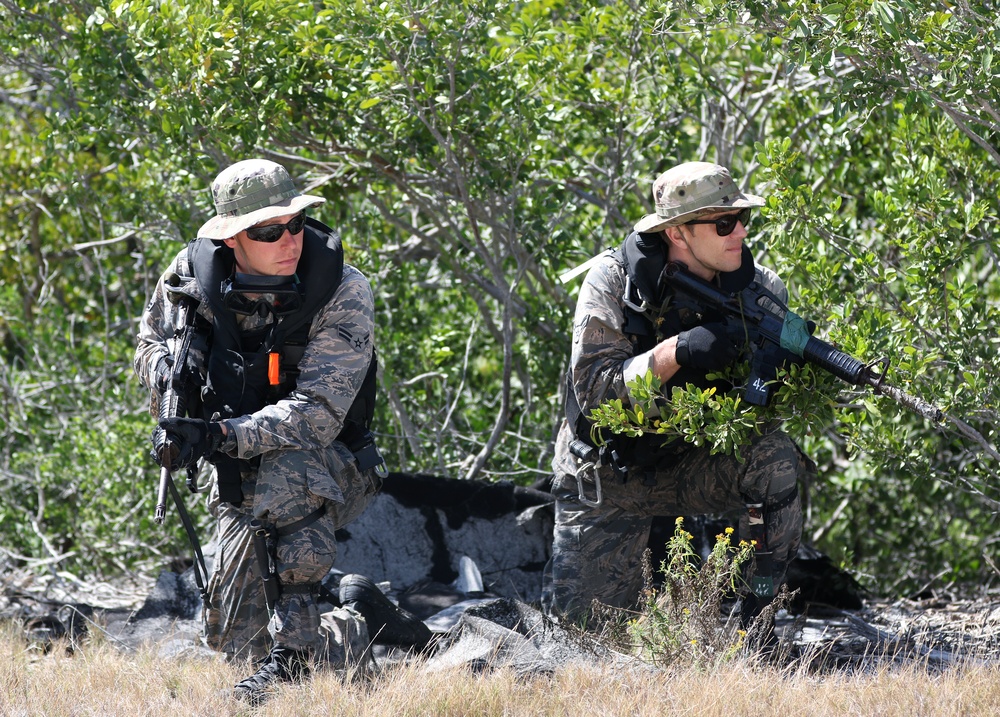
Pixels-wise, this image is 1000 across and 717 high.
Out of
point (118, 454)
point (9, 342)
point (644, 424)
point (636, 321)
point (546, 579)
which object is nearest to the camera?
point (644, 424)

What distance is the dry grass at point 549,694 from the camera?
10.1ft

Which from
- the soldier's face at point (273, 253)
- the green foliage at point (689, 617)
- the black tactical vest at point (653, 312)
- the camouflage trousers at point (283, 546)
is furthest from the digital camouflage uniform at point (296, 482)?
the green foliage at point (689, 617)

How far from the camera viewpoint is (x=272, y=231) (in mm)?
3713

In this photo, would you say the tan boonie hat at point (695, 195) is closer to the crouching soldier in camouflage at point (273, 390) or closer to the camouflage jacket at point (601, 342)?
the camouflage jacket at point (601, 342)

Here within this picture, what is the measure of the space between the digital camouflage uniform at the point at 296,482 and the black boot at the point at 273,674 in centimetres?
3

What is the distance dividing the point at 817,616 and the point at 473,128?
2.48 m

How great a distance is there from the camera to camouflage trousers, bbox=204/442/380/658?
3.57 metres

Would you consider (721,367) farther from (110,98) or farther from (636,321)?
(110,98)

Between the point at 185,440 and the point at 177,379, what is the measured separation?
1.05 ft

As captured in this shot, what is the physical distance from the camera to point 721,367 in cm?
382

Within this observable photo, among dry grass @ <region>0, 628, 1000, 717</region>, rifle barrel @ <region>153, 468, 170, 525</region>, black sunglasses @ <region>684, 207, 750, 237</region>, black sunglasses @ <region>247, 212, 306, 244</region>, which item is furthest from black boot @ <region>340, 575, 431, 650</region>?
black sunglasses @ <region>684, 207, 750, 237</region>

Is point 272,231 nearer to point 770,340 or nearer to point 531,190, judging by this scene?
point 770,340

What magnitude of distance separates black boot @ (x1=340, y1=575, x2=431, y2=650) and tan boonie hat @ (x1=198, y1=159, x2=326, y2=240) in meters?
1.35

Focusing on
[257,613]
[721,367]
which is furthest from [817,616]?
[257,613]
